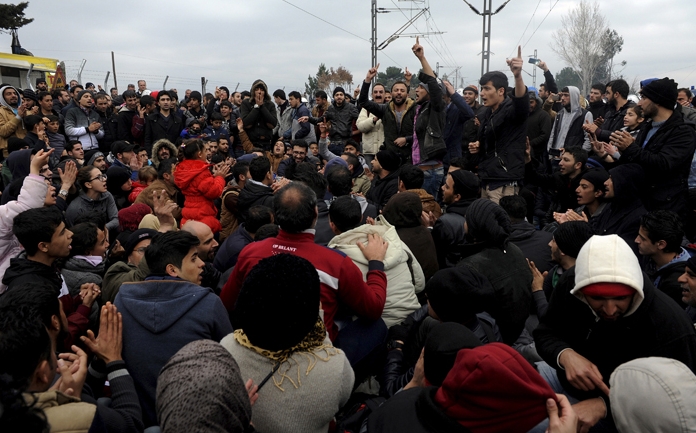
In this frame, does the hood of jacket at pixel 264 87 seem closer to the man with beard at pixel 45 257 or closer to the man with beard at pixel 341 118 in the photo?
the man with beard at pixel 341 118

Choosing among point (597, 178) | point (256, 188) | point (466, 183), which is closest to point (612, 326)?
point (466, 183)

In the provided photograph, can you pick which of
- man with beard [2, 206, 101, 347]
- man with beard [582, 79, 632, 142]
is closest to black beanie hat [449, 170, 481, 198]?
man with beard [2, 206, 101, 347]

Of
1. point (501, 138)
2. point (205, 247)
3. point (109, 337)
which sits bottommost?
point (109, 337)

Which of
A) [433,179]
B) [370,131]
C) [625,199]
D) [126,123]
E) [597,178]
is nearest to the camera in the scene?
[625,199]

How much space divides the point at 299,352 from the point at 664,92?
14.7 feet

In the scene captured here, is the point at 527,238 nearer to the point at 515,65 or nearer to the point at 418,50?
the point at 515,65

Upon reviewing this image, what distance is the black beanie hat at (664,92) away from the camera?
4.60 meters

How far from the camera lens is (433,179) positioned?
7.19m

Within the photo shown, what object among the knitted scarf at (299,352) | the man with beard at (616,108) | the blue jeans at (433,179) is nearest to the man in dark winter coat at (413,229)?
the knitted scarf at (299,352)

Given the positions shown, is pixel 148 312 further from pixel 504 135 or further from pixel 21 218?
pixel 504 135

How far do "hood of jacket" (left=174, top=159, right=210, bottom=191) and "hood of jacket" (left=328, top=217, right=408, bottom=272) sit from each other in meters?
2.74

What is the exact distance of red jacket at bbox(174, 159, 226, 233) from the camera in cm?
558

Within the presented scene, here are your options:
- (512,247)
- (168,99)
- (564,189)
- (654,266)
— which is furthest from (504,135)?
(168,99)

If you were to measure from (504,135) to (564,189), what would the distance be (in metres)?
1.20
